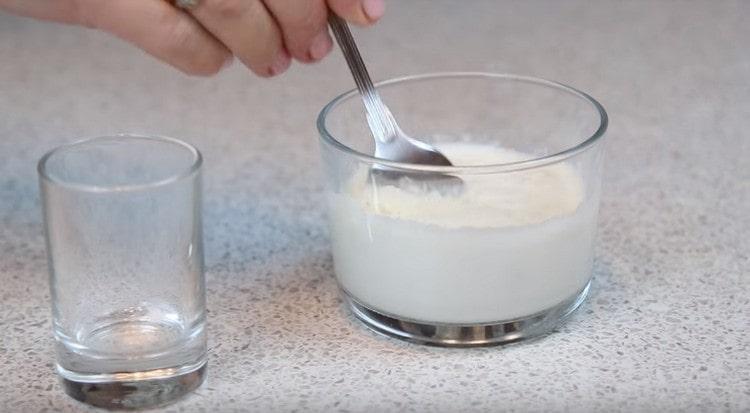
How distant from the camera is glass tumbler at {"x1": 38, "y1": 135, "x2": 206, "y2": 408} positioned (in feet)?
2.13

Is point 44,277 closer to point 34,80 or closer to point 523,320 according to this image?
point 523,320

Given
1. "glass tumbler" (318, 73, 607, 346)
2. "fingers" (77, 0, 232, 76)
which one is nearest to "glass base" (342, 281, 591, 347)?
"glass tumbler" (318, 73, 607, 346)

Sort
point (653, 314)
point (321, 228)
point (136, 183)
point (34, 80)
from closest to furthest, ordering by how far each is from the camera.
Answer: point (136, 183), point (653, 314), point (321, 228), point (34, 80)

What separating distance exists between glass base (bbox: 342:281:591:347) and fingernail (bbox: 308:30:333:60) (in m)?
0.19

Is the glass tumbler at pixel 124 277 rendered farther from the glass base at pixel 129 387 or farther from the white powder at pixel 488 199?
the white powder at pixel 488 199

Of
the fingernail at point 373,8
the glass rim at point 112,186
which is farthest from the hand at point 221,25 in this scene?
the glass rim at point 112,186

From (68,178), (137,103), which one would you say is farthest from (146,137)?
(137,103)

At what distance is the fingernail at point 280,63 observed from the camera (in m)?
0.83

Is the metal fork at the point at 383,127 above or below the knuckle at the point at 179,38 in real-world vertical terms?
below

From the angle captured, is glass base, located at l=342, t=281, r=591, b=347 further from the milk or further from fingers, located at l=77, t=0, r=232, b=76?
fingers, located at l=77, t=0, r=232, b=76

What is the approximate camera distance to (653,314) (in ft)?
2.58

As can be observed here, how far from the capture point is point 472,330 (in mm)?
740

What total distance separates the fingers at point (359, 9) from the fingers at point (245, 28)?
0.04 m

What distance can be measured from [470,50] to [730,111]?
321mm
